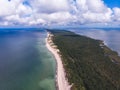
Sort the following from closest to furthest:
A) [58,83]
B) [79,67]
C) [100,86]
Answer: [100,86], [58,83], [79,67]

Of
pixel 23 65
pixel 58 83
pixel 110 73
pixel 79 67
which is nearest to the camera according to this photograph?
pixel 58 83

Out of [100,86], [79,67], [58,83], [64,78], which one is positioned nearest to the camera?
[100,86]

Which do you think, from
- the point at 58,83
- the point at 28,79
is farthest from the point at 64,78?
the point at 28,79

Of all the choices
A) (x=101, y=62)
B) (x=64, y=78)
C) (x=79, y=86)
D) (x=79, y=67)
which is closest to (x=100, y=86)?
(x=79, y=86)

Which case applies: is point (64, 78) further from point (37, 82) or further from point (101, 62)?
point (101, 62)

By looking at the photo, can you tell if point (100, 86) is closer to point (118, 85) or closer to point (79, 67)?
point (118, 85)

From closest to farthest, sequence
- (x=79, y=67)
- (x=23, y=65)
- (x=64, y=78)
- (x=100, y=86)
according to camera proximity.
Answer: (x=100, y=86)
(x=64, y=78)
(x=79, y=67)
(x=23, y=65)

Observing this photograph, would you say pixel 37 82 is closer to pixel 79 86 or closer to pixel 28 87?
pixel 28 87

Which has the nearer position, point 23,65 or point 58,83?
point 58,83
